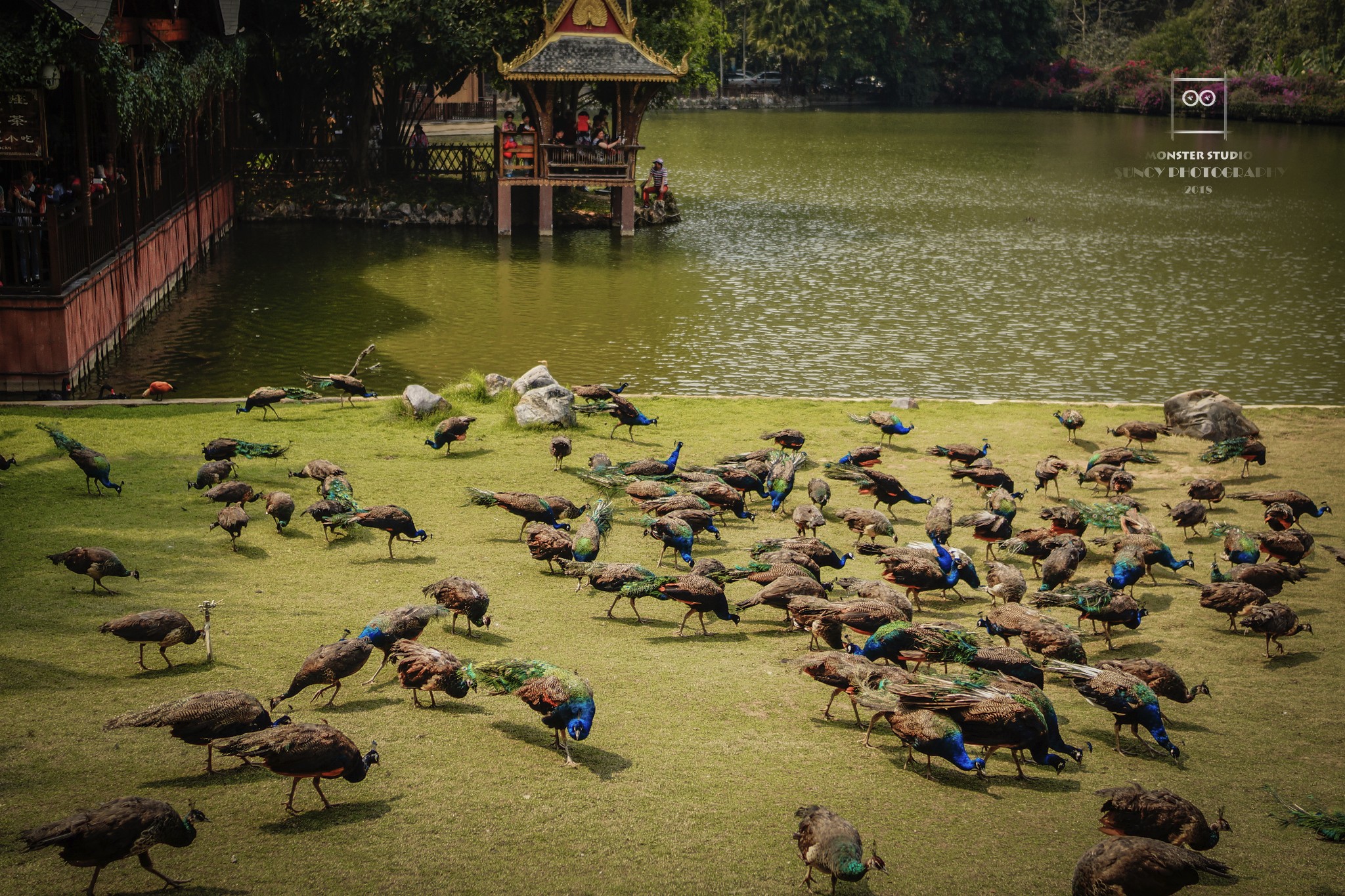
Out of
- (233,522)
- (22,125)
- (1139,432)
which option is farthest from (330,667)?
(22,125)

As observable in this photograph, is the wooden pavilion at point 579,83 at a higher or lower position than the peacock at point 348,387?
higher

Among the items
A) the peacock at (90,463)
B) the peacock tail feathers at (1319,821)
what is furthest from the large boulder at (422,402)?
the peacock tail feathers at (1319,821)

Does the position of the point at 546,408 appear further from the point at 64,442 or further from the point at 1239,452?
the point at 1239,452

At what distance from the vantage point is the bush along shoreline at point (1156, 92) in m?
69.8

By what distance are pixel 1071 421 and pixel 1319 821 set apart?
9.47 meters

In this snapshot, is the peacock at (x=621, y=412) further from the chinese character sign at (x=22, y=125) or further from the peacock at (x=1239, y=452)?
the chinese character sign at (x=22, y=125)

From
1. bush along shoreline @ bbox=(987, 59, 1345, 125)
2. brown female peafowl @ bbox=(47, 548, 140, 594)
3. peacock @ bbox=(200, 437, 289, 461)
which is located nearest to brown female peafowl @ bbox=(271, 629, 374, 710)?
brown female peafowl @ bbox=(47, 548, 140, 594)

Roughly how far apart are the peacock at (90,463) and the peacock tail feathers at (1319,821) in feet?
35.7

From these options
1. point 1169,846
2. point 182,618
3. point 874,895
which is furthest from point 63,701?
point 1169,846

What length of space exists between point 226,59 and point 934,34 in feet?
237

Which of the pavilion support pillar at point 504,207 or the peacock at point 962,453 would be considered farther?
the pavilion support pillar at point 504,207

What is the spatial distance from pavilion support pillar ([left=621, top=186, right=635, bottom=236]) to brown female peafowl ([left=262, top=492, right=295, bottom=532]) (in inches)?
998

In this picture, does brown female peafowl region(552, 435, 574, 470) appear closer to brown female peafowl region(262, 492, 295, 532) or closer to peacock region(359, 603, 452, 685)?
brown female peafowl region(262, 492, 295, 532)

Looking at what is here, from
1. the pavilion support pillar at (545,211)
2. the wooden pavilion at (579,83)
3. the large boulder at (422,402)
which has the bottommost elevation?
the large boulder at (422,402)
